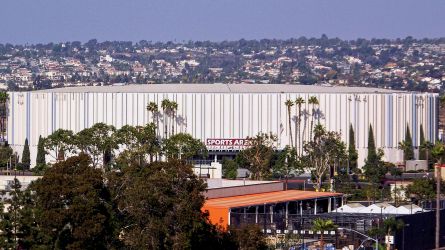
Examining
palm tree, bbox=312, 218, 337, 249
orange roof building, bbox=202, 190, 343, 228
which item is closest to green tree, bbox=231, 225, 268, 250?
palm tree, bbox=312, 218, 337, 249

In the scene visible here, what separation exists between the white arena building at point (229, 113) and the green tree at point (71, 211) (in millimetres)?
85981

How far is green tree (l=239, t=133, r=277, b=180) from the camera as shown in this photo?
11962 cm

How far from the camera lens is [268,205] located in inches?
3164

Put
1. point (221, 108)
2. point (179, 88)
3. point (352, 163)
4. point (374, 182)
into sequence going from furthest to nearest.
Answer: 1. point (179, 88)
2. point (221, 108)
3. point (352, 163)
4. point (374, 182)

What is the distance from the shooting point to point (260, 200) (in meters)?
82.3

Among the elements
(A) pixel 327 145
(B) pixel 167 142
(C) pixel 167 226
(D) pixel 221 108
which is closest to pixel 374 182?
(A) pixel 327 145

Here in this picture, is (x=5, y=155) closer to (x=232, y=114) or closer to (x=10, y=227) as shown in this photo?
(x=232, y=114)

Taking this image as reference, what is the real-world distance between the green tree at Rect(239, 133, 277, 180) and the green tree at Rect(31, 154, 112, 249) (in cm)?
5798

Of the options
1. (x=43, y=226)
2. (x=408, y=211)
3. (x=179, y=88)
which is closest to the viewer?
(x=43, y=226)

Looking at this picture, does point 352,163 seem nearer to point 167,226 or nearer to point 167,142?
point 167,142

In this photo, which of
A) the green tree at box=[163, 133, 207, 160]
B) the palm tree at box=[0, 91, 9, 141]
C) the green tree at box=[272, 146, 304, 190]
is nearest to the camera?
the green tree at box=[272, 146, 304, 190]

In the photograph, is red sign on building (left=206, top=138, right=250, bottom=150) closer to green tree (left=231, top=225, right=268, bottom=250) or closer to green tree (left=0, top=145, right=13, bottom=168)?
green tree (left=0, top=145, right=13, bottom=168)

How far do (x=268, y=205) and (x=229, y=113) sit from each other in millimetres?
66236

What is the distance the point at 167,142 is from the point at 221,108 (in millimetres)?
20886
